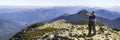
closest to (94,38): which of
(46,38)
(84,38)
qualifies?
(84,38)

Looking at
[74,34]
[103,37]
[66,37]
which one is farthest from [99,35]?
[66,37]

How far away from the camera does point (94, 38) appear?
45688 mm

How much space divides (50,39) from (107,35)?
10.9 meters

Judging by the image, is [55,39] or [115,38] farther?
[115,38]

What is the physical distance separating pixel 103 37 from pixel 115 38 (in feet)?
7.41

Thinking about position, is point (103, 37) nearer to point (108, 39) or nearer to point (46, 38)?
point (108, 39)

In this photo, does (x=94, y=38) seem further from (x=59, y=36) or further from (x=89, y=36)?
(x=59, y=36)

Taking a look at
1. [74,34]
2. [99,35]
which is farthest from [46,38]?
[99,35]

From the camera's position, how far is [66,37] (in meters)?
44.4

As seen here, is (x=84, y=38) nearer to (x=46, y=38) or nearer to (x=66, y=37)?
(x=66, y=37)

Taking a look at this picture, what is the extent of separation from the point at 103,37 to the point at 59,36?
8.20 meters

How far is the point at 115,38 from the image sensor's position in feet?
160

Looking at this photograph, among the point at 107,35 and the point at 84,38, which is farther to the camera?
the point at 107,35

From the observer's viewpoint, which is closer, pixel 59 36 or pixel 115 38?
pixel 59 36
